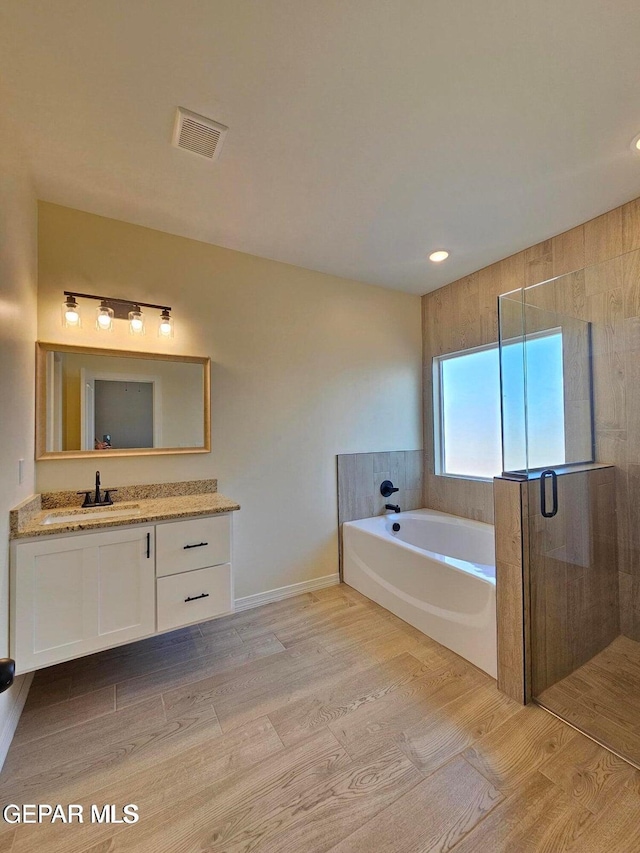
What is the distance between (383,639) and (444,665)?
0.38 meters

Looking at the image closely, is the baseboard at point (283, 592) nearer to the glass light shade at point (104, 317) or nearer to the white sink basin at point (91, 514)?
the white sink basin at point (91, 514)

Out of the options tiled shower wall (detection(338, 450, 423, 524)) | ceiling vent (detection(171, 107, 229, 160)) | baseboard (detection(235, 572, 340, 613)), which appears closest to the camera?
ceiling vent (detection(171, 107, 229, 160))

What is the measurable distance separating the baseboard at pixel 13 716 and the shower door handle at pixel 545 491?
2.59 meters

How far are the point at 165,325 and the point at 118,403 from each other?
59 cm

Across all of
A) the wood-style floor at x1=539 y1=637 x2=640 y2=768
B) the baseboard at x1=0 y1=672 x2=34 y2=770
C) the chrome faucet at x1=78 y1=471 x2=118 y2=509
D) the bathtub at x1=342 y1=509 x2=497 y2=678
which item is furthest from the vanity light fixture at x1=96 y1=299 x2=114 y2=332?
the wood-style floor at x1=539 y1=637 x2=640 y2=768

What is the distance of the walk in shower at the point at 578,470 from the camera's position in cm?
177

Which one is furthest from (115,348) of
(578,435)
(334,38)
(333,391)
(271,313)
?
(578,435)

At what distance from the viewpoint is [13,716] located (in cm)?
155

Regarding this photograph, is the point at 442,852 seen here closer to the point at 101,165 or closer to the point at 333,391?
the point at 333,391

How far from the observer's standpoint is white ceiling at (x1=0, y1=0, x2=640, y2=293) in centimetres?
117

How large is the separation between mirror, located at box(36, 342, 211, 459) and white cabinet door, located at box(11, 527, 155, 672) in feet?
2.16

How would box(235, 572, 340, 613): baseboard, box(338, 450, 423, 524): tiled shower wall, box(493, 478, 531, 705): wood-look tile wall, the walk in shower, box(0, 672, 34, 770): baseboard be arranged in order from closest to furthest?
1. box(0, 672, 34, 770): baseboard
2. box(493, 478, 531, 705): wood-look tile wall
3. the walk in shower
4. box(235, 572, 340, 613): baseboard
5. box(338, 450, 423, 524): tiled shower wall

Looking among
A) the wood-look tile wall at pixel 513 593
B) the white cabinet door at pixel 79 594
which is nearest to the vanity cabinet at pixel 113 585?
the white cabinet door at pixel 79 594

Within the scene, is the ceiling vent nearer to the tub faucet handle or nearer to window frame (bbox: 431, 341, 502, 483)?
window frame (bbox: 431, 341, 502, 483)
